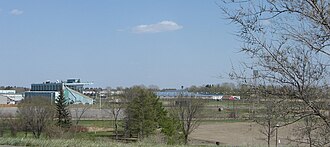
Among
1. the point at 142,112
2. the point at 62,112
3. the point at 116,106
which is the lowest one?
the point at 62,112

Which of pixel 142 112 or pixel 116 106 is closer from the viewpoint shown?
pixel 142 112

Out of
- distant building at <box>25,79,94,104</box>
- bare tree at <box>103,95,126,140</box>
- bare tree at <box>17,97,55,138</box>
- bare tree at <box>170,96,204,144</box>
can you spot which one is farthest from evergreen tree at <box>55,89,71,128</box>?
distant building at <box>25,79,94,104</box>

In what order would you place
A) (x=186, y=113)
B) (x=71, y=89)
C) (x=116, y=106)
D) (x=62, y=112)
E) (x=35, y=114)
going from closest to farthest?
(x=35, y=114)
(x=186, y=113)
(x=62, y=112)
(x=116, y=106)
(x=71, y=89)

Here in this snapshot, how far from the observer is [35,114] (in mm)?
51438

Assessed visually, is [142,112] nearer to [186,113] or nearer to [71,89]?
[186,113]

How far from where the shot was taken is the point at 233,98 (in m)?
7.46

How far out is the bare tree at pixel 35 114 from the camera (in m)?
48.7

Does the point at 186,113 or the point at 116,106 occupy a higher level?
the point at 116,106

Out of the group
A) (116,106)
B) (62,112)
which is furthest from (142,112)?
(62,112)

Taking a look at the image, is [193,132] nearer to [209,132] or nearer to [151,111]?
[209,132]

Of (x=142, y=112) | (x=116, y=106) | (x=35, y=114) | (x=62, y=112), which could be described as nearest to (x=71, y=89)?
(x=116, y=106)

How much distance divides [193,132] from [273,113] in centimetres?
5521

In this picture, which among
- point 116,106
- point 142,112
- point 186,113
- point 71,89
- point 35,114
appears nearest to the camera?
point 35,114

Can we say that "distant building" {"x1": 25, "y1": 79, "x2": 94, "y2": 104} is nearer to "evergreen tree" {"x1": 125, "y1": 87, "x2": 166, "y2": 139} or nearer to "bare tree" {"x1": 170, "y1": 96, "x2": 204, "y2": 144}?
"bare tree" {"x1": 170, "y1": 96, "x2": 204, "y2": 144}
